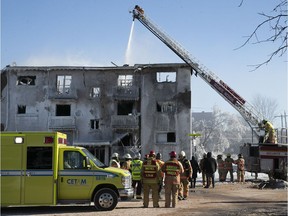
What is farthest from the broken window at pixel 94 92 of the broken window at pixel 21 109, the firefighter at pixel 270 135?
the firefighter at pixel 270 135

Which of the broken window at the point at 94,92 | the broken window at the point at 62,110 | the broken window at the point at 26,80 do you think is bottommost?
the broken window at the point at 62,110

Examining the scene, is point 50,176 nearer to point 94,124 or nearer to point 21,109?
point 94,124

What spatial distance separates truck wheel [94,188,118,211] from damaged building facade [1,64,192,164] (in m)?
27.2

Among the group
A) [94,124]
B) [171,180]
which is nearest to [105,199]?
[171,180]

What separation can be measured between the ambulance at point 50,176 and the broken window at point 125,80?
29.1 m

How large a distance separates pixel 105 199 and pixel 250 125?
73.7 ft

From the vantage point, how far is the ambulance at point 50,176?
12.6 metres

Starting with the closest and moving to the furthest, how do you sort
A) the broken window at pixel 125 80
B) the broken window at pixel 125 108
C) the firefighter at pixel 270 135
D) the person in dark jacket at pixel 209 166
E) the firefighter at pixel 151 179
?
the firefighter at pixel 151 179
the person in dark jacket at pixel 209 166
the firefighter at pixel 270 135
the broken window at pixel 125 80
the broken window at pixel 125 108

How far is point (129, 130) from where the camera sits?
40625 millimetres

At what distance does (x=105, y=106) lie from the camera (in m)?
41.5

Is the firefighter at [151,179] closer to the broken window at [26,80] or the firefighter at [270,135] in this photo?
the firefighter at [270,135]

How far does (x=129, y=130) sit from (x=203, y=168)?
19085 millimetres

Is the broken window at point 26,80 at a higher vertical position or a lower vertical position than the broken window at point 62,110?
higher

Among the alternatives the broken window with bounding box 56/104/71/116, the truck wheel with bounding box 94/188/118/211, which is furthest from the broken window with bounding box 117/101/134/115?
the truck wheel with bounding box 94/188/118/211
